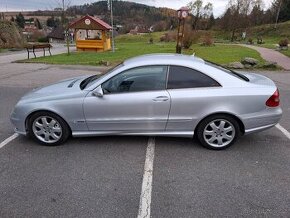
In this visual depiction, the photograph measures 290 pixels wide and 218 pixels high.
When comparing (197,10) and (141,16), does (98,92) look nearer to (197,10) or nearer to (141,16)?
(197,10)

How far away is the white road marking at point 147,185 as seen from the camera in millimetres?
2947

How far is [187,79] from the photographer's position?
14.0ft

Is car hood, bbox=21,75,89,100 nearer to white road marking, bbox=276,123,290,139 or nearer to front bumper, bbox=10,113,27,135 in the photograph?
front bumper, bbox=10,113,27,135

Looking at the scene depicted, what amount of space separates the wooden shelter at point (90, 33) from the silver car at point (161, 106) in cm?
2297

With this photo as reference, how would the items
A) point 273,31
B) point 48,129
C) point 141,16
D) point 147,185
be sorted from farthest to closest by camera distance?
1. point 141,16
2. point 273,31
3. point 48,129
4. point 147,185

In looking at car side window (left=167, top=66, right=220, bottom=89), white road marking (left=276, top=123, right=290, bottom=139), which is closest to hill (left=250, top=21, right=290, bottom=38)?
white road marking (left=276, top=123, right=290, bottom=139)

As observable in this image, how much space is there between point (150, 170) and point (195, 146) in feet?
3.45

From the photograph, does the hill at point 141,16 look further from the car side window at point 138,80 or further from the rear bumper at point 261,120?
the rear bumper at point 261,120

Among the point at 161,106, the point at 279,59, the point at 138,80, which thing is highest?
the point at 138,80

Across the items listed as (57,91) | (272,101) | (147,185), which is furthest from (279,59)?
(147,185)

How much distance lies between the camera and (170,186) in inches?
134

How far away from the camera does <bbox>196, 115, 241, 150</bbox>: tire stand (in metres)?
4.25

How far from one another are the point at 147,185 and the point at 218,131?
59.7 inches

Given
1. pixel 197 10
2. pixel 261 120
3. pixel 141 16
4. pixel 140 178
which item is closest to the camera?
pixel 140 178
